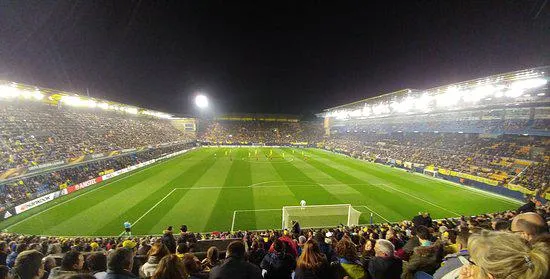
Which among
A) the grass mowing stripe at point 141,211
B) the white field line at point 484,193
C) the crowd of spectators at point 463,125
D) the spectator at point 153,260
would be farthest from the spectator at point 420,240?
the crowd of spectators at point 463,125

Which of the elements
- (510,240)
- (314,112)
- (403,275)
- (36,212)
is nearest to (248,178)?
(36,212)

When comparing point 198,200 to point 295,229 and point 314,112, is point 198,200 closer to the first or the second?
point 295,229

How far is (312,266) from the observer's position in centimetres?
401

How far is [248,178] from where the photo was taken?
3166 cm

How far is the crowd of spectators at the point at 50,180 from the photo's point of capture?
19703 mm

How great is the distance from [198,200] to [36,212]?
11495 millimetres

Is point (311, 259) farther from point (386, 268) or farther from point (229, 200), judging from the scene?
Answer: point (229, 200)

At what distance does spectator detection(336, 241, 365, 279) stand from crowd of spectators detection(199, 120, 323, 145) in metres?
80.0

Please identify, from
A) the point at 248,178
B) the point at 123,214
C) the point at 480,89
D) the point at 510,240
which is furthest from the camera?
the point at 480,89

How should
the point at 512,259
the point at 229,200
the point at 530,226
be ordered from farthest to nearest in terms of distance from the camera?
the point at 229,200 < the point at 530,226 < the point at 512,259

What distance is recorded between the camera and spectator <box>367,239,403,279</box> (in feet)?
13.1

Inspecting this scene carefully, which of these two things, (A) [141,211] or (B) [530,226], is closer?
(B) [530,226]

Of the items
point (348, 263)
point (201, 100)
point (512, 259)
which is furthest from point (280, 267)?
point (201, 100)

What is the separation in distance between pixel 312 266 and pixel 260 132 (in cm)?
9028
